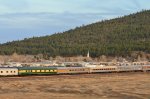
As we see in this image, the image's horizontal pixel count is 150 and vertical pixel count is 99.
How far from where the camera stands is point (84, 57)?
443ft

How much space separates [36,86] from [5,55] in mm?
85388

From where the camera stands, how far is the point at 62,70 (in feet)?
264

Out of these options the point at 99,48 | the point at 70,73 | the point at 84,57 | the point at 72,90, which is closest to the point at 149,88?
the point at 72,90

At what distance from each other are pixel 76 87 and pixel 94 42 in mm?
105790

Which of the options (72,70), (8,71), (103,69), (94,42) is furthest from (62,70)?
(94,42)

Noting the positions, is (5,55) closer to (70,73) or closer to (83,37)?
(83,37)

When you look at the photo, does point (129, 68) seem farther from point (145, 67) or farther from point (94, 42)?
point (94, 42)

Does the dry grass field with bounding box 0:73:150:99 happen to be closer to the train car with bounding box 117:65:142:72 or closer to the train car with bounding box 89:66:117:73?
the train car with bounding box 89:66:117:73

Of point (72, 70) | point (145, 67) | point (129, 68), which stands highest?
point (145, 67)

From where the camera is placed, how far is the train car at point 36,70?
247 ft

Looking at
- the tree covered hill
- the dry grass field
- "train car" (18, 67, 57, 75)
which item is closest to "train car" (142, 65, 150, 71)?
the dry grass field

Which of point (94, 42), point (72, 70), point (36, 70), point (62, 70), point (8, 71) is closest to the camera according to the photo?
point (8, 71)

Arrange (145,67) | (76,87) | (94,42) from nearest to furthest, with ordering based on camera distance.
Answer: (76,87)
(145,67)
(94,42)

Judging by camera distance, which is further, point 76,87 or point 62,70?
point 62,70
